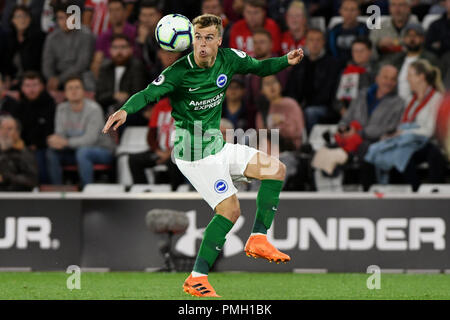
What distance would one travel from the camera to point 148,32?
13.9 metres

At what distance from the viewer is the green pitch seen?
8320 millimetres

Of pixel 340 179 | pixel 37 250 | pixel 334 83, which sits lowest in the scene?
pixel 37 250

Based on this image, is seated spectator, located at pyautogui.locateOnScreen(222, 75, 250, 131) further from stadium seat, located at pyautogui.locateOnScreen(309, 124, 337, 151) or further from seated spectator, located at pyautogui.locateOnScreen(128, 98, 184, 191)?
stadium seat, located at pyautogui.locateOnScreen(309, 124, 337, 151)

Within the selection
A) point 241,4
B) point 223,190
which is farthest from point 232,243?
point 241,4

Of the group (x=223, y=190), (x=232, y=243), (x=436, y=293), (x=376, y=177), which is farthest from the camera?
(x=376, y=177)

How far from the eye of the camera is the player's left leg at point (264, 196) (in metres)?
7.76

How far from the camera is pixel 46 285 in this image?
9438 millimetres

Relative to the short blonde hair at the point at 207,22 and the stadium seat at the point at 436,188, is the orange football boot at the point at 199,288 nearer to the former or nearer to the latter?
the short blonde hair at the point at 207,22

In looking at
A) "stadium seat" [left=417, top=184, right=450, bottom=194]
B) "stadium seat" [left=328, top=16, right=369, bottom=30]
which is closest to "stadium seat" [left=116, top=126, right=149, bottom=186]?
"stadium seat" [left=328, top=16, right=369, bottom=30]

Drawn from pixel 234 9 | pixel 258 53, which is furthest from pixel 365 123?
pixel 234 9

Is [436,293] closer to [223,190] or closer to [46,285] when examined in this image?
[223,190]

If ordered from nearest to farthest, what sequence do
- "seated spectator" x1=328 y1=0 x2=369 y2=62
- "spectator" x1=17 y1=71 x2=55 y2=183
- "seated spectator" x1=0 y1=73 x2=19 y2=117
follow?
1. "spectator" x1=17 y1=71 x2=55 y2=183
2. "seated spectator" x1=328 y1=0 x2=369 y2=62
3. "seated spectator" x1=0 y1=73 x2=19 y2=117

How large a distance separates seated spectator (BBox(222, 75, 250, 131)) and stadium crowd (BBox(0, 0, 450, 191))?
16mm

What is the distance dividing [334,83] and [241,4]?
2.15 metres
